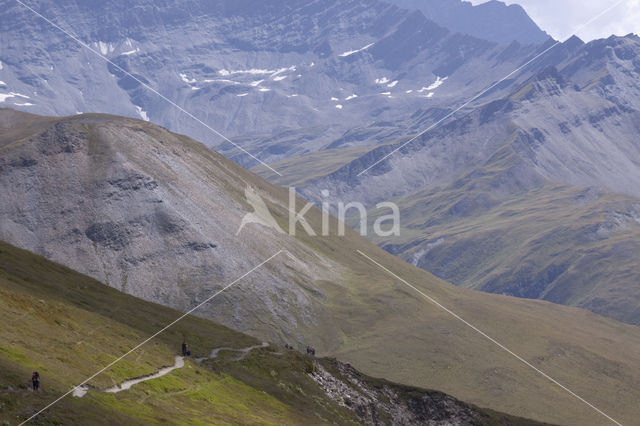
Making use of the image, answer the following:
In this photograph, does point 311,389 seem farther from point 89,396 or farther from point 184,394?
point 89,396

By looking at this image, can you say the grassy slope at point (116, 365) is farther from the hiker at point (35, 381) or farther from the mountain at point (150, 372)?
the hiker at point (35, 381)

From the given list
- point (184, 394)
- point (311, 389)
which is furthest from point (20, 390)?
point (311, 389)

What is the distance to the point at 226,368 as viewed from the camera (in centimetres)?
11406

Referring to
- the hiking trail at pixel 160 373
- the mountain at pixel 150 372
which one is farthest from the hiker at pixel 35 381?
the hiking trail at pixel 160 373

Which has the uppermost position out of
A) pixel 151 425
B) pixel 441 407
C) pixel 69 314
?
pixel 69 314

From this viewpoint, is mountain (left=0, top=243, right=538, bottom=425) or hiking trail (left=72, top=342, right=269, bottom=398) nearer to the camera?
mountain (left=0, top=243, right=538, bottom=425)

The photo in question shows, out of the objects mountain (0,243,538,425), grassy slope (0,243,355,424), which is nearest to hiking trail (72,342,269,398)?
mountain (0,243,538,425)

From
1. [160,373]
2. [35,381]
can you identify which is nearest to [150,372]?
[160,373]

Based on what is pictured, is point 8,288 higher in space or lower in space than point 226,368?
higher

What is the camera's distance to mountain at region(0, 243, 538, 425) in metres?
75.9

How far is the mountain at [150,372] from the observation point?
7594 centimetres

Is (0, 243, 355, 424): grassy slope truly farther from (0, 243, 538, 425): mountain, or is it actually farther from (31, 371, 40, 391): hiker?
(31, 371, 40, 391): hiker

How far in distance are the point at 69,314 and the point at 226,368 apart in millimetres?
24255

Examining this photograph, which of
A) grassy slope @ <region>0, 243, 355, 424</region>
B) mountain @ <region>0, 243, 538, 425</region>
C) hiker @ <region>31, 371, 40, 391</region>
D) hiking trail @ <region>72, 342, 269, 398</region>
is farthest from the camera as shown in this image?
hiking trail @ <region>72, 342, 269, 398</region>
